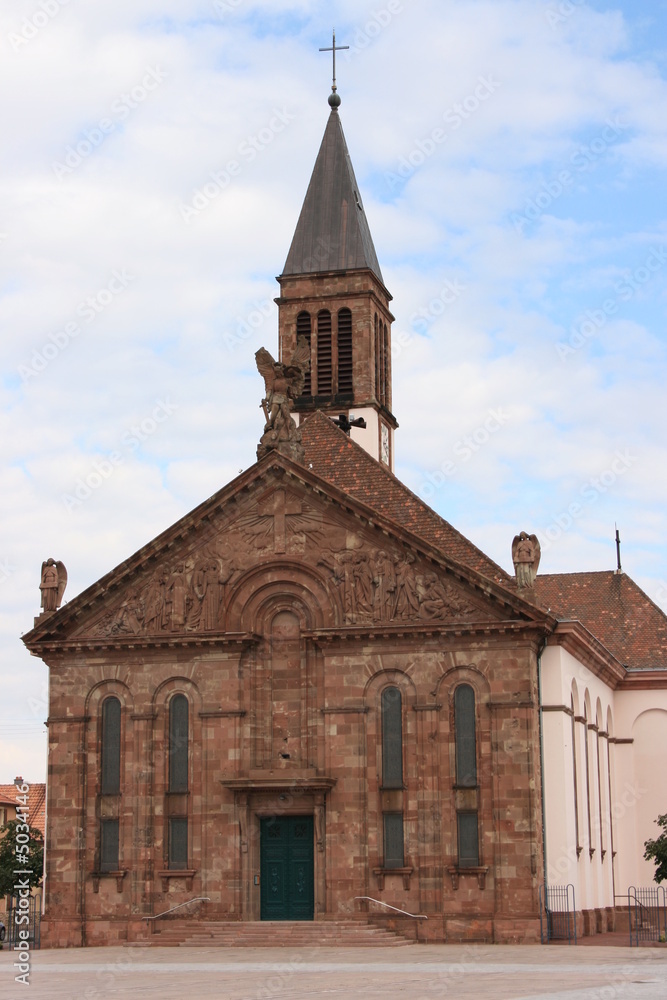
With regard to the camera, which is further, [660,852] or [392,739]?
[660,852]

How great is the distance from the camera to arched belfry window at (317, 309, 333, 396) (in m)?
54.0

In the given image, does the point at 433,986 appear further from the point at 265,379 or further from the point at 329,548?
the point at 265,379

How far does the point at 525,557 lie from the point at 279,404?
8.30 metres

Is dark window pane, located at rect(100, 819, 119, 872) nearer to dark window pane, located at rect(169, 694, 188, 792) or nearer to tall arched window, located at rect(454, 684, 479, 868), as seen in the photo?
dark window pane, located at rect(169, 694, 188, 792)

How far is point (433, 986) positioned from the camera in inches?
1037

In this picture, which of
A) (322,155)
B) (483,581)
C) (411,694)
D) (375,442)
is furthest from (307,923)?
(322,155)

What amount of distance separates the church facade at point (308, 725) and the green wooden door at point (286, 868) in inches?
2.1

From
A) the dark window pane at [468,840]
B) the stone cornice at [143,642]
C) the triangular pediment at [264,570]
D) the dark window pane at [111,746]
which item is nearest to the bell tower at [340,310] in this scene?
the triangular pediment at [264,570]

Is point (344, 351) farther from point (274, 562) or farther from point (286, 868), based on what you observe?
point (286, 868)

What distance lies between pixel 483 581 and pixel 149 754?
1013 cm

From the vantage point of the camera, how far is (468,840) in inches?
1583

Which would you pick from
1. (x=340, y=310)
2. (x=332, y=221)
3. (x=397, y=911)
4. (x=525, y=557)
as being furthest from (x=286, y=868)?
(x=332, y=221)

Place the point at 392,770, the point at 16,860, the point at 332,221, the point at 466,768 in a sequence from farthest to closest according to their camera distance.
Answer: the point at 332,221 → the point at 16,860 → the point at 392,770 → the point at 466,768

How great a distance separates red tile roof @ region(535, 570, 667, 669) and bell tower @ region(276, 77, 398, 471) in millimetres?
8737
